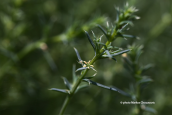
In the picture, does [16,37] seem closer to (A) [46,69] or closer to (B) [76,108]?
(A) [46,69]

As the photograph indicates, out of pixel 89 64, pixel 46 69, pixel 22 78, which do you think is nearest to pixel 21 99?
pixel 22 78

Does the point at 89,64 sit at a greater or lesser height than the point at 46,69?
lesser

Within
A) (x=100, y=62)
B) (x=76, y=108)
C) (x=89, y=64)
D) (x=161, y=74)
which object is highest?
(x=100, y=62)

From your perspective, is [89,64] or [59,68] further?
[59,68]

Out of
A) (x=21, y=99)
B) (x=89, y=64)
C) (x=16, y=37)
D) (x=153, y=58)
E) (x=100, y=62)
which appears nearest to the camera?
(x=89, y=64)

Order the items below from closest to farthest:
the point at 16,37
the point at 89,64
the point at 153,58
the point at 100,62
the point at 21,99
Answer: the point at 89,64 < the point at 16,37 < the point at 21,99 < the point at 100,62 < the point at 153,58

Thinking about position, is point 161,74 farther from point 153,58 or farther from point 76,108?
point 76,108

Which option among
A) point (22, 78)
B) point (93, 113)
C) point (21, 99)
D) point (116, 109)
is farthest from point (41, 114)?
point (116, 109)
